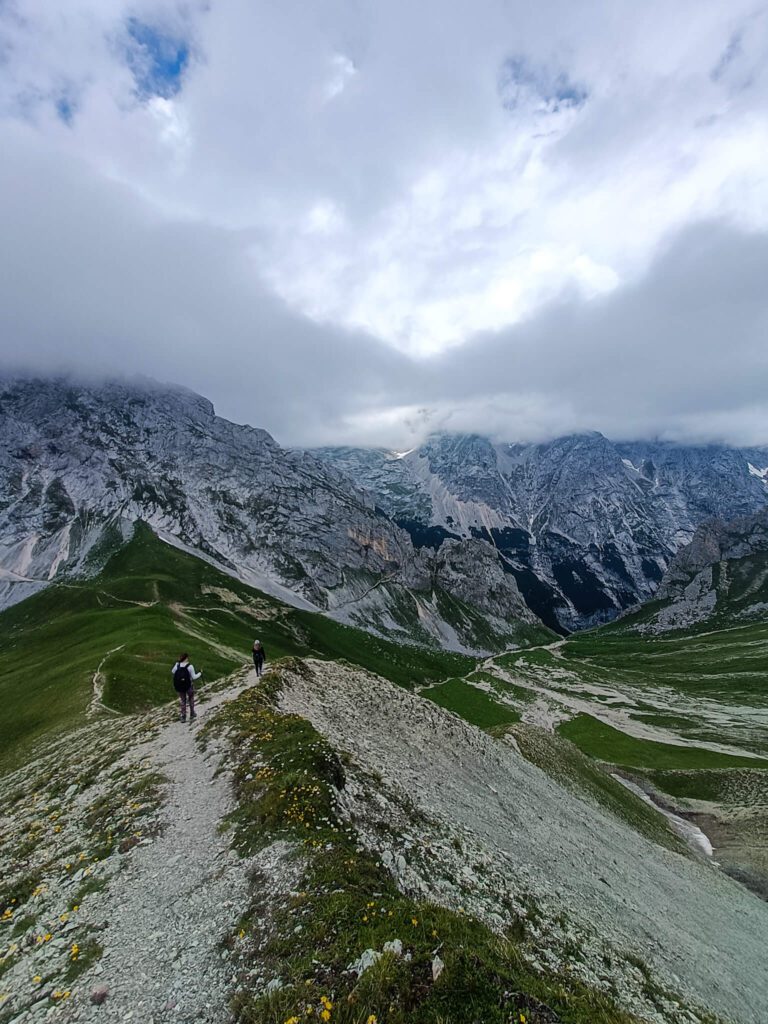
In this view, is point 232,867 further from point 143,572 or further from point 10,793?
point 143,572

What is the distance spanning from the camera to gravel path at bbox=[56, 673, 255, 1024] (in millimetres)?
11164

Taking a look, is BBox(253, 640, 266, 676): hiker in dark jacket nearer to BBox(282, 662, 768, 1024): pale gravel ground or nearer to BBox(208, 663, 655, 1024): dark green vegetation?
BBox(282, 662, 768, 1024): pale gravel ground

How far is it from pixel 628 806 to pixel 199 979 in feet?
180

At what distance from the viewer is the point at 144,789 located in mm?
22844

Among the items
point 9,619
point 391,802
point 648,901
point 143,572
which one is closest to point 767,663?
point 648,901

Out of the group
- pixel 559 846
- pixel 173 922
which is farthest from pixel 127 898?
Answer: pixel 559 846

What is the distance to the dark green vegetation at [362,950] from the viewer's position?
9.98 meters

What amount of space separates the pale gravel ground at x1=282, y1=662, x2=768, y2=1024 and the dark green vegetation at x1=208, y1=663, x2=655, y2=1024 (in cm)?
745

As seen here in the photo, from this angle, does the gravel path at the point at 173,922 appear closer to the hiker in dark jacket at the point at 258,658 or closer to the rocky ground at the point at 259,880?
the rocky ground at the point at 259,880

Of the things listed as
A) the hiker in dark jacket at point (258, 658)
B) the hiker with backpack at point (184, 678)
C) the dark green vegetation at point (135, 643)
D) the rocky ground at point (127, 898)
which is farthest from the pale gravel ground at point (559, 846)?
the dark green vegetation at point (135, 643)

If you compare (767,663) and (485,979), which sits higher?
(485,979)

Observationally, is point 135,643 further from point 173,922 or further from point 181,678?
point 173,922

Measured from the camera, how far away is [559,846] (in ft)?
98.8

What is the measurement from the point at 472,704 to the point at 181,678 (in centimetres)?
12659
